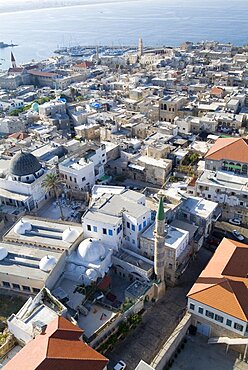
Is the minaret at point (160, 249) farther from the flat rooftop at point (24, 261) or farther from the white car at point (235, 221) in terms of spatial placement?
the white car at point (235, 221)

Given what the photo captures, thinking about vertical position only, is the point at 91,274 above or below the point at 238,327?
above

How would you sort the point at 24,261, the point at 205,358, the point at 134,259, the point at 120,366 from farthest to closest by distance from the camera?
the point at 134,259 < the point at 24,261 < the point at 205,358 < the point at 120,366

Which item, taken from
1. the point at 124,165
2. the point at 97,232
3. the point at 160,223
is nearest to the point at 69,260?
the point at 97,232

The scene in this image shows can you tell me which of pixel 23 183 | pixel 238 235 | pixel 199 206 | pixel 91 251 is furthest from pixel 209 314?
pixel 23 183

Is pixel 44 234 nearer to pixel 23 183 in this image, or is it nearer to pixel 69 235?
pixel 69 235

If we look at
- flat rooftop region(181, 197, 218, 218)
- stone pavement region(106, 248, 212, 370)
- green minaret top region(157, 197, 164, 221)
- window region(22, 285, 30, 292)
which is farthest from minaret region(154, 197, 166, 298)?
window region(22, 285, 30, 292)

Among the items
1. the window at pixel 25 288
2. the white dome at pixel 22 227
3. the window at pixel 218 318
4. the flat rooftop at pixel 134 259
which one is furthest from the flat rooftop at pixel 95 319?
the white dome at pixel 22 227

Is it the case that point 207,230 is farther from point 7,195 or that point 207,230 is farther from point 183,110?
point 183,110
